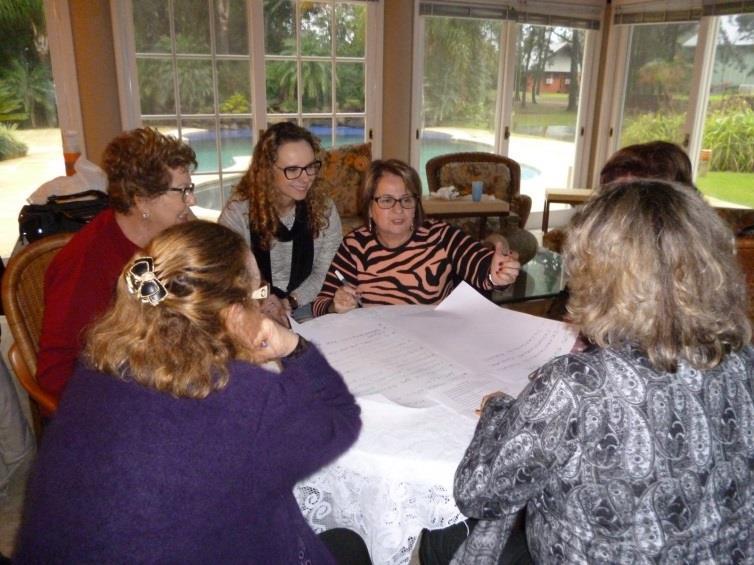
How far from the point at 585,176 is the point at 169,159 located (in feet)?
16.7

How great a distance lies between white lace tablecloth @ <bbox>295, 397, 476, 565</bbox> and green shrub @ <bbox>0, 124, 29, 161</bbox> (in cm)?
390

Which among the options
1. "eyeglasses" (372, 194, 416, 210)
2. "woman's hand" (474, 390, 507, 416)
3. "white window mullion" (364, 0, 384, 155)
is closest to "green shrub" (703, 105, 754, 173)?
"white window mullion" (364, 0, 384, 155)

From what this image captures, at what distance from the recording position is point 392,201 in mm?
1940

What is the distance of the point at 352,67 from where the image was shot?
4695 mm

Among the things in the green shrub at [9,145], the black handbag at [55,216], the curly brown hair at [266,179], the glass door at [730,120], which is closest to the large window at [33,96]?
the green shrub at [9,145]

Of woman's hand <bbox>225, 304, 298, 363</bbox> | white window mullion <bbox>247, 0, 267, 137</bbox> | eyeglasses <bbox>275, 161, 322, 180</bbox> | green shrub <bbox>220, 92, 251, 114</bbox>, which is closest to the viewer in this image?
woman's hand <bbox>225, 304, 298, 363</bbox>

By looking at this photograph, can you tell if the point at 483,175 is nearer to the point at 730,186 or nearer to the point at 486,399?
the point at 730,186

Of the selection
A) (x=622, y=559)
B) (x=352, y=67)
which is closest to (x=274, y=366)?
(x=622, y=559)

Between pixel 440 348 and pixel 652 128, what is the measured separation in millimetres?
4850

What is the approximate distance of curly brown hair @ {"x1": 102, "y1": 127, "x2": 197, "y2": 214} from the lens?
1.58 metres

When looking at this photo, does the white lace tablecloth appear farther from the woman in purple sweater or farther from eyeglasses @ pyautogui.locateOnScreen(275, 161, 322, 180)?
eyeglasses @ pyautogui.locateOnScreen(275, 161, 322, 180)

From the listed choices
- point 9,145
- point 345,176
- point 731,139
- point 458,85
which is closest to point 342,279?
point 345,176

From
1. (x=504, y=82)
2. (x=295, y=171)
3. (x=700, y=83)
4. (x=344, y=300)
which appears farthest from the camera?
(x=504, y=82)

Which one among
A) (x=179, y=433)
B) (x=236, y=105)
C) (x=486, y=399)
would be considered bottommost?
(x=486, y=399)
